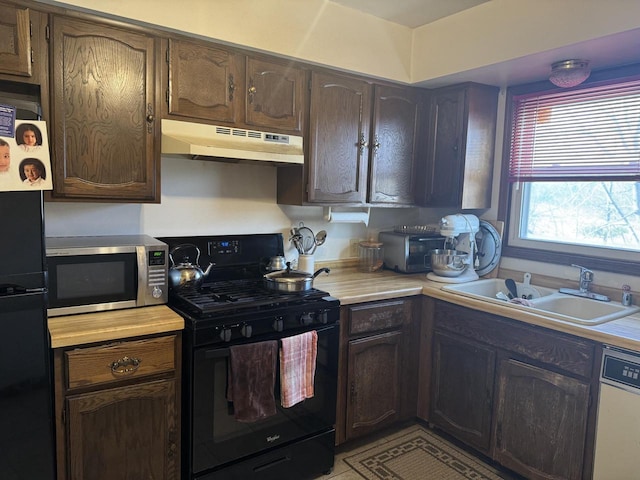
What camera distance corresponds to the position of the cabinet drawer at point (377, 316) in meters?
2.43

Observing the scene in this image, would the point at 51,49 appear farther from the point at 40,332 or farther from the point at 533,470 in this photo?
the point at 533,470

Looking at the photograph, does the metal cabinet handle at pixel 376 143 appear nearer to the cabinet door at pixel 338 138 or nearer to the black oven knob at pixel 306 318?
the cabinet door at pixel 338 138

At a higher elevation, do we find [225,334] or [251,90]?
[251,90]

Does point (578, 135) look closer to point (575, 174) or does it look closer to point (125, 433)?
point (575, 174)

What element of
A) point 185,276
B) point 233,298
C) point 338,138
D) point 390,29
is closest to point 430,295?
point 338,138

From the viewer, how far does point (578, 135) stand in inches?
103

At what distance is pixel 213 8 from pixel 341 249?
164cm

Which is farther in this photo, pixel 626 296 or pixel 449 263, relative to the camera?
pixel 449 263

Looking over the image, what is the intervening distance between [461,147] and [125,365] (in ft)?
7.27

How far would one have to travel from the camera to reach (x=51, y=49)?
5.95 feet

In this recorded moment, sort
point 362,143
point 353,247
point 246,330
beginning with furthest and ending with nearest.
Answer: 1. point 353,247
2. point 362,143
3. point 246,330

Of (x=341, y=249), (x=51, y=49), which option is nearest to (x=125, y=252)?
(x=51, y=49)

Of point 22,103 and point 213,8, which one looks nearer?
point 22,103

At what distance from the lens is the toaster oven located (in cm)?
302
